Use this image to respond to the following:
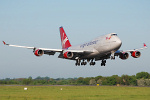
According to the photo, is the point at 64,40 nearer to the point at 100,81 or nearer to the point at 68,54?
the point at 68,54

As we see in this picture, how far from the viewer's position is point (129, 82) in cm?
10838

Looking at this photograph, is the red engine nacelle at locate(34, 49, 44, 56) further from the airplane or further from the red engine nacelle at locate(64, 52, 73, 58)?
the red engine nacelle at locate(64, 52, 73, 58)

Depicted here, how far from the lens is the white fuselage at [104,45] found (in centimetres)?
5688

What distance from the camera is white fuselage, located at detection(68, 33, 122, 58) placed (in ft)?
187

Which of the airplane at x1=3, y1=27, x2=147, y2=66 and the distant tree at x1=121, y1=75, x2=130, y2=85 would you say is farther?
the distant tree at x1=121, y1=75, x2=130, y2=85

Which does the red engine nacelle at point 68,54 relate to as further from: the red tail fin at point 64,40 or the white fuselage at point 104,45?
the red tail fin at point 64,40

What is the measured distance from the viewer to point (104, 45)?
5828cm

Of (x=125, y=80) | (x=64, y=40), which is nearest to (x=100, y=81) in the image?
(x=125, y=80)

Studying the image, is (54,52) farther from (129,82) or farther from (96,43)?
(129,82)
